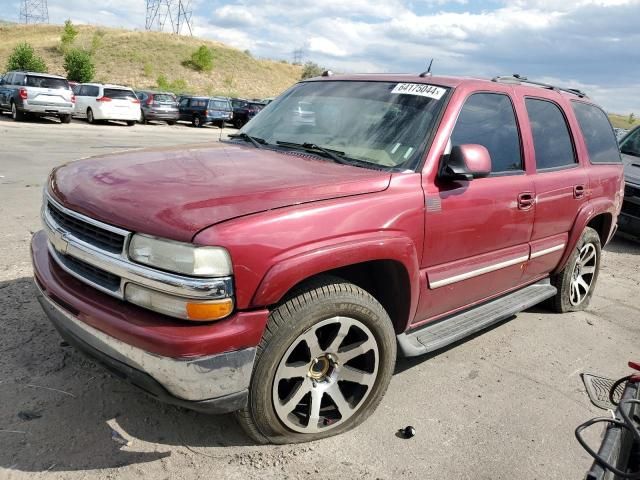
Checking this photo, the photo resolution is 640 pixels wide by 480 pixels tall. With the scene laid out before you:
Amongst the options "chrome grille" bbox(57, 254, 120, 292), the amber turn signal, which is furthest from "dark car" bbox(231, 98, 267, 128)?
the amber turn signal

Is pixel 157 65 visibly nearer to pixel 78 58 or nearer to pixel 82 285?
pixel 78 58

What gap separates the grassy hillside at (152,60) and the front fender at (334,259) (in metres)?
58.4

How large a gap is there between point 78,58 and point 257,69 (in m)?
27.0

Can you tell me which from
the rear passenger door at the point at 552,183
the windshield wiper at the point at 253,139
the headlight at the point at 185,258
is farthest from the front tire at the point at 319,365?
the rear passenger door at the point at 552,183

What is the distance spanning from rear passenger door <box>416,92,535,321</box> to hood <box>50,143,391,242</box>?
509mm

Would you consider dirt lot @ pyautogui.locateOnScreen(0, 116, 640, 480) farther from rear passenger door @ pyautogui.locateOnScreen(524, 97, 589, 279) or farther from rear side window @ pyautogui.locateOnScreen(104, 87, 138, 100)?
rear side window @ pyautogui.locateOnScreen(104, 87, 138, 100)

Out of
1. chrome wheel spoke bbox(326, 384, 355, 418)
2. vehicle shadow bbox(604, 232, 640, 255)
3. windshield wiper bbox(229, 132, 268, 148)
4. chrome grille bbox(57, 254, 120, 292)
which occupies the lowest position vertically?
vehicle shadow bbox(604, 232, 640, 255)

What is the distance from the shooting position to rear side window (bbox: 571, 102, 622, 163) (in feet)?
15.4

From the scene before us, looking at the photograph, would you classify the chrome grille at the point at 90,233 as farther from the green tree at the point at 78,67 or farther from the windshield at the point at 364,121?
the green tree at the point at 78,67

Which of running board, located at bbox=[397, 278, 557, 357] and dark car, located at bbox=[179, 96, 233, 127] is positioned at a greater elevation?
running board, located at bbox=[397, 278, 557, 357]

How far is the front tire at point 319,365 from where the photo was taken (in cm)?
248

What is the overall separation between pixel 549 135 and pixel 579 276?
4.96 feet

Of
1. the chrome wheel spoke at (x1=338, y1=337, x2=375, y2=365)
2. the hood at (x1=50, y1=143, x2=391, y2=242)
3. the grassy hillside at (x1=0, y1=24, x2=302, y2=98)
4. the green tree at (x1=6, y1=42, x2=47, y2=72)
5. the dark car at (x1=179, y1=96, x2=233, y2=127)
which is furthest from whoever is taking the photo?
the grassy hillside at (x1=0, y1=24, x2=302, y2=98)

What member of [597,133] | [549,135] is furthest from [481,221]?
[597,133]
